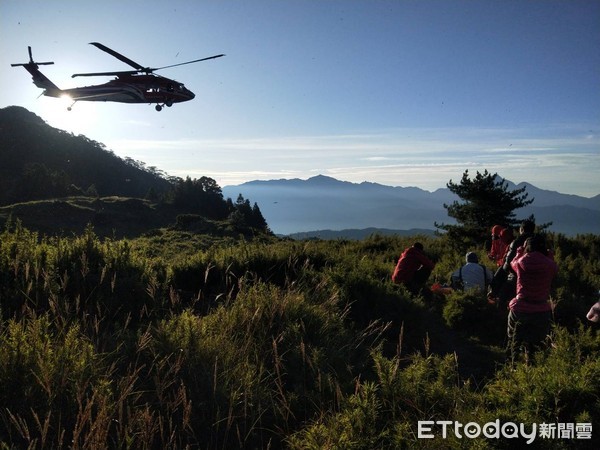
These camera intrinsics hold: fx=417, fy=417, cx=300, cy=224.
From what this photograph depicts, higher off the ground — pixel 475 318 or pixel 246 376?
pixel 246 376

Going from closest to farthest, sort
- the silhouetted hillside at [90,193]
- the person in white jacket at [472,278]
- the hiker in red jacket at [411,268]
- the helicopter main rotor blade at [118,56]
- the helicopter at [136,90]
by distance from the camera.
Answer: the hiker in red jacket at [411,268] → the person in white jacket at [472,278] → the helicopter main rotor blade at [118,56] → the helicopter at [136,90] → the silhouetted hillside at [90,193]

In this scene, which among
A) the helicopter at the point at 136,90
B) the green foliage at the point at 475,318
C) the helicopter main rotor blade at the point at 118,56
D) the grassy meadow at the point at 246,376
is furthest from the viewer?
the helicopter at the point at 136,90

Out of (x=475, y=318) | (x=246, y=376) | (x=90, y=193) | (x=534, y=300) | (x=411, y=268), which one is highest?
(x=90, y=193)

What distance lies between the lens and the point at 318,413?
361cm

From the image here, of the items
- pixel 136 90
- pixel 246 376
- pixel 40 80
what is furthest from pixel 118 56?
pixel 246 376

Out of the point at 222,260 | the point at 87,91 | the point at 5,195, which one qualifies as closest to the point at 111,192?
the point at 5,195

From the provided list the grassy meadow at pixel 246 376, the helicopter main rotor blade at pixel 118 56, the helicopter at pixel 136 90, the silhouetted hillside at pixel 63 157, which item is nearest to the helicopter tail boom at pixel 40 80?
the helicopter at pixel 136 90

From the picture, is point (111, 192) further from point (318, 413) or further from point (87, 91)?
point (318, 413)

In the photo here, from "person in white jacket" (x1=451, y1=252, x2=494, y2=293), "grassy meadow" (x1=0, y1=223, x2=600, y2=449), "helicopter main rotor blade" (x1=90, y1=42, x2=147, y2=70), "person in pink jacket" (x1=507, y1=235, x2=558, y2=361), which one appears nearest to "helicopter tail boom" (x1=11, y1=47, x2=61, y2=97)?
"helicopter main rotor blade" (x1=90, y1=42, x2=147, y2=70)

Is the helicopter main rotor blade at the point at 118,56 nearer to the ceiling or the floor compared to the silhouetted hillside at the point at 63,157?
nearer to the floor

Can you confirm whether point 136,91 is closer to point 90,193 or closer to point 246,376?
point 246,376

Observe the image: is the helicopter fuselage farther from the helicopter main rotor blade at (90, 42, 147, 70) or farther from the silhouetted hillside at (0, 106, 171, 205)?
the silhouetted hillside at (0, 106, 171, 205)

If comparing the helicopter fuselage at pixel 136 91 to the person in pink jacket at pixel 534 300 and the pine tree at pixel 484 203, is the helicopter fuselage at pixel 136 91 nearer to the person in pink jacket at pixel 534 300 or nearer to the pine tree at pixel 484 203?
the person in pink jacket at pixel 534 300

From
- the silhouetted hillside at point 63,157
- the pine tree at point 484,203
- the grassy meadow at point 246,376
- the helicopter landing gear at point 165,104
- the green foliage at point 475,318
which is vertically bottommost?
the green foliage at point 475,318
